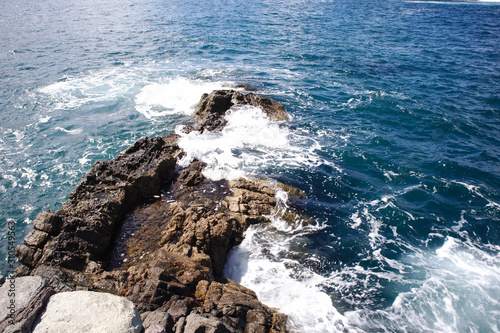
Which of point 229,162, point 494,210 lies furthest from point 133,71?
point 494,210

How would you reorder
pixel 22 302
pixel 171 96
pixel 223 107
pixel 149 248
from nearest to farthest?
1. pixel 22 302
2. pixel 149 248
3. pixel 223 107
4. pixel 171 96

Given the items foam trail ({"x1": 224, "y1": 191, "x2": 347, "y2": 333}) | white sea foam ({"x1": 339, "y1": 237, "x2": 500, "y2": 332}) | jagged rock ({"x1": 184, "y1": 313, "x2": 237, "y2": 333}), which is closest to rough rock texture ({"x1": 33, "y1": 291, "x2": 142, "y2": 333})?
jagged rock ({"x1": 184, "y1": 313, "x2": 237, "y2": 333})

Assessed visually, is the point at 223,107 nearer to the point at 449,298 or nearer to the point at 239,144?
the point at 239,144

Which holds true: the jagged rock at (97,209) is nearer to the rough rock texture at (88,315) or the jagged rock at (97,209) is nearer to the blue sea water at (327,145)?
the blue sea water at (327,145)

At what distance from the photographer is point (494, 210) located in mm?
13281

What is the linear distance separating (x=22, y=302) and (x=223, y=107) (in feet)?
57.0

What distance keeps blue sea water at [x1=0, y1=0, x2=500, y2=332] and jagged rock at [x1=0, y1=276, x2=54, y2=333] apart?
6.15 m

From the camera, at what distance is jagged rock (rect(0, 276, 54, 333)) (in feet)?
19.0

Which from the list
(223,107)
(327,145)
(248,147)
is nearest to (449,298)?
(327,145)

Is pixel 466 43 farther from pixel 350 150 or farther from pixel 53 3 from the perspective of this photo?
pixel 53 3

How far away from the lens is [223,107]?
843 inches

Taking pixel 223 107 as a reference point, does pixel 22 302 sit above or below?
above

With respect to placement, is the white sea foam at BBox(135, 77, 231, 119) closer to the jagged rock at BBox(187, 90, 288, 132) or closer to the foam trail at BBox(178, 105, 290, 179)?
the jagged rock at BBox(187, 90, 288, 132)

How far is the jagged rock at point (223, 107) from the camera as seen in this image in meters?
20.0
